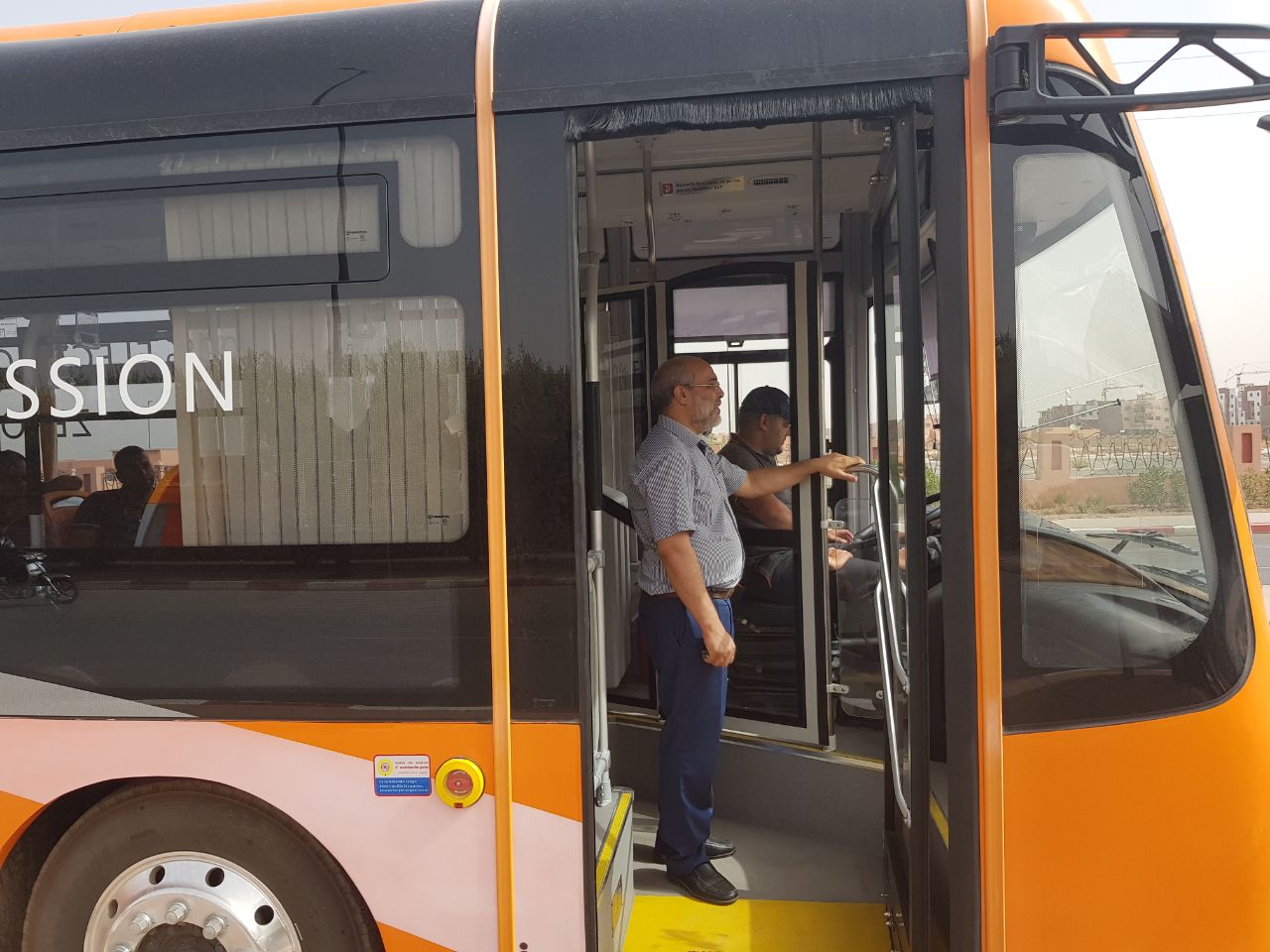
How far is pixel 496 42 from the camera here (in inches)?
82.4

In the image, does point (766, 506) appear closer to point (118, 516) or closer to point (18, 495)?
point (118, 516)

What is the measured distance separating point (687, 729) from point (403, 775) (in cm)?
125

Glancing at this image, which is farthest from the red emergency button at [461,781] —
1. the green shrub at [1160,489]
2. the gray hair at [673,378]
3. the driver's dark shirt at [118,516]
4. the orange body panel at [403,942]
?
the green shrub at [1160,489]

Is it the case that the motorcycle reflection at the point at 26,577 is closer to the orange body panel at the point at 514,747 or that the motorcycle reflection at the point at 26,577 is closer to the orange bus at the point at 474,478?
the orange bus at the point at 474,478

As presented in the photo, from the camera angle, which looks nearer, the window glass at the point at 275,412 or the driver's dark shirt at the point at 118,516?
the window glass at the point at 275,412

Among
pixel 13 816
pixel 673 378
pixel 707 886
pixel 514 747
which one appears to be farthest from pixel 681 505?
pixel 13 816

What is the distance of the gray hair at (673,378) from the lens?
3.15 metres

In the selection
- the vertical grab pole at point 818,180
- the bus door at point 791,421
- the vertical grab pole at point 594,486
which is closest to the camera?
the vertical grab pole at point 594,486

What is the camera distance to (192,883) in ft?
7.47

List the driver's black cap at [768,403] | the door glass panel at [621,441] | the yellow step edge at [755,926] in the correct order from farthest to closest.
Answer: the door glass panel at [621,441] < the driver's black cap at [768,403] < the yellow step edge at [755,926]

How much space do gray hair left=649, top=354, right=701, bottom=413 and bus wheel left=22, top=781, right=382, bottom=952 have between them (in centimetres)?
174

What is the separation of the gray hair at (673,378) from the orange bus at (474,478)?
1.10 m

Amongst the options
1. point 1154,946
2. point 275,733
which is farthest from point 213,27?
point 1154,946

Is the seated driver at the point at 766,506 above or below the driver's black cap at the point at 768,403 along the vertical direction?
below
